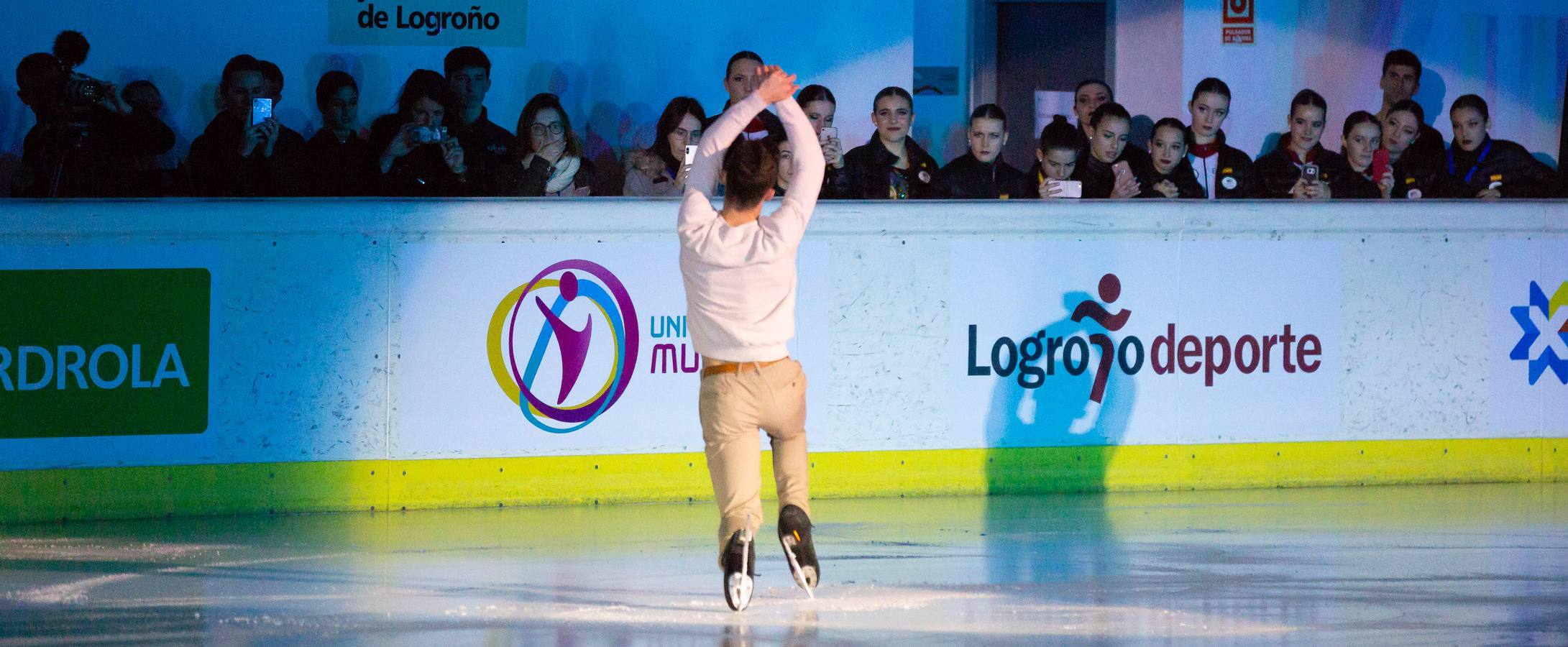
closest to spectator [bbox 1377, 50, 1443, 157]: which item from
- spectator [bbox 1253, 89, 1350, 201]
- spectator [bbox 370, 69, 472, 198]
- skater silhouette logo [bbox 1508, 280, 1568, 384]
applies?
spectator [bbox 1253, 89, 1350, 201]

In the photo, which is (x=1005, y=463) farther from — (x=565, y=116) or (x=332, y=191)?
(x=332, y=191)

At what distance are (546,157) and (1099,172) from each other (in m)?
3.03

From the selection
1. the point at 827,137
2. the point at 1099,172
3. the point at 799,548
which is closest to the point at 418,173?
the point at 827,137

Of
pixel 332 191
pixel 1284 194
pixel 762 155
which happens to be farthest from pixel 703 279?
pixel 1284 194

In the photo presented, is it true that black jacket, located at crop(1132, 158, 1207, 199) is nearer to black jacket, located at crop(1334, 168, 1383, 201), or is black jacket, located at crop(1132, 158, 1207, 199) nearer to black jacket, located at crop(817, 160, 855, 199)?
black jacket, located at crop(1334, 168, 1383, 201)

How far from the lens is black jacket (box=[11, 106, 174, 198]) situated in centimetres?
929

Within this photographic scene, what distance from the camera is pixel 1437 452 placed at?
380 inches

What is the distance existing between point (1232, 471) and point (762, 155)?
4354 millimetres

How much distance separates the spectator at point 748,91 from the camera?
33.1 ft

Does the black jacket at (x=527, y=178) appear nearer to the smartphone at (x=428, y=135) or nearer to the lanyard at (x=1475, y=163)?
the smartphone at (x=428, y=135)

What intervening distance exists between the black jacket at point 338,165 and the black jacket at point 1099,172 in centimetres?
354

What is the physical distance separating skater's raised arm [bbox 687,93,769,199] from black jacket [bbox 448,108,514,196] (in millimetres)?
3639

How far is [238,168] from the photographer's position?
9.46 metres

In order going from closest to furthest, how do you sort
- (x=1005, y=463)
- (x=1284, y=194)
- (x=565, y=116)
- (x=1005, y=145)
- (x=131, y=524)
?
(x=131, y=524) → (x=1005, y=463) → (x=565, y=116) → (x=1284, y=194) → (x=1005, y=145)
